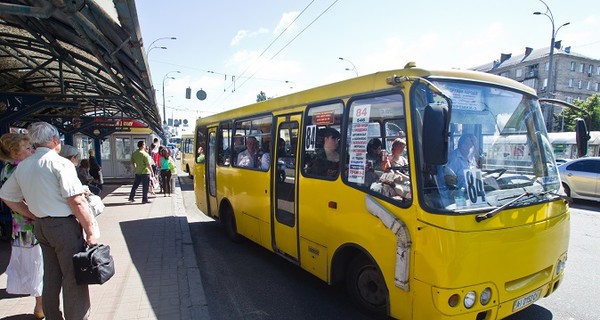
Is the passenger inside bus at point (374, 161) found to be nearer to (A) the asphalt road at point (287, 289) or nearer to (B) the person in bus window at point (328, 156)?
(B) the person in bus window at point (328, 156)

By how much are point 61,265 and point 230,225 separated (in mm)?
4164

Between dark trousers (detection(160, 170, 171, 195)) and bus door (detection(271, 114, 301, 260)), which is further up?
bus door (detection(271, 114, 301, 260))

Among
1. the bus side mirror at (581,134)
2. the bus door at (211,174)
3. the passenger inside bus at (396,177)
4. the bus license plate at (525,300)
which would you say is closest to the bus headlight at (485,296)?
the bus license plate at (525,300)

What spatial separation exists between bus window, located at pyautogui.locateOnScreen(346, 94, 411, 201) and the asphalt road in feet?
5.23

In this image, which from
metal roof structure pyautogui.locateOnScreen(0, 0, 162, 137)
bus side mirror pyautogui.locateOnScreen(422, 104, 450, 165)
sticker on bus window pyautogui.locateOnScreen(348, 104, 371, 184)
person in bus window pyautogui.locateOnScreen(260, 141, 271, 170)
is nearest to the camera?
bus side mirror pyautogui.locateOnScreen(422, 104, 450, 165)

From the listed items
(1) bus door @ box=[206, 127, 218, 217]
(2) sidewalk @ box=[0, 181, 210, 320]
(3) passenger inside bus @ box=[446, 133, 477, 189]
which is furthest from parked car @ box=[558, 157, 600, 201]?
(2) sidewalk @ box=[0, 181, 210, 320]

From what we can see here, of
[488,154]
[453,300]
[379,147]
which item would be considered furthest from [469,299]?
[379,147]

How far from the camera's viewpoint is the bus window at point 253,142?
211 inches

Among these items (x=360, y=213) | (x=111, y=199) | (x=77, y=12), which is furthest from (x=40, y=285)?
(x=111, y=199)

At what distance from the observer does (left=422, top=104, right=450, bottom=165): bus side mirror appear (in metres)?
2.56

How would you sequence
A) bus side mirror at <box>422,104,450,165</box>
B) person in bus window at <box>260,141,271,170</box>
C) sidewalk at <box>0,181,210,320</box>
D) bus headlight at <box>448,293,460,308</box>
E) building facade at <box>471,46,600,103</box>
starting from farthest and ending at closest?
1. building facade at <box>471,46,600,103</box>
2. person in bus window at <box>260,141,271,170</box>
3. sidewalk at <box>0,181,210,320</box>
4. bus headlight at <box>448,293,460,308</box>
5. bus side mirror at <box>422,104,450,165</box>

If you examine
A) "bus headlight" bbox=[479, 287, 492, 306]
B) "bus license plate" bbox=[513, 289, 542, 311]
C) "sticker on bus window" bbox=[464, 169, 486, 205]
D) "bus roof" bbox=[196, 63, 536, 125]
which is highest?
"bus roof" bbox=[196, 63, 536, 125]

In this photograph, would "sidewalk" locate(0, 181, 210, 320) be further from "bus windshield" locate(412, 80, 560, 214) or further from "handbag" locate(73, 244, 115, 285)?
"bus windshield" locate(412, 80, 560, 214)

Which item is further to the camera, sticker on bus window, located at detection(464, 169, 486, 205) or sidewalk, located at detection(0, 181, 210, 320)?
sidewalk, located at detection(0, 181, 210, 320)
